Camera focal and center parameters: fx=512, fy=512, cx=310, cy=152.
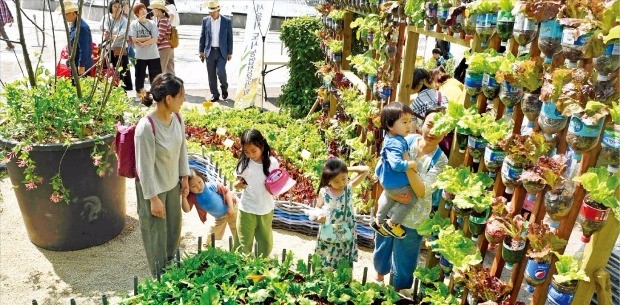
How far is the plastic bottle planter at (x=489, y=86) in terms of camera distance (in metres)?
2.28

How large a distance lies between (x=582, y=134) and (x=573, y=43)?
32 centimetres

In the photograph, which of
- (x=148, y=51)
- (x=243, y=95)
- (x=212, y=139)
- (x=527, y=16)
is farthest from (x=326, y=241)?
(x=148, y=51)

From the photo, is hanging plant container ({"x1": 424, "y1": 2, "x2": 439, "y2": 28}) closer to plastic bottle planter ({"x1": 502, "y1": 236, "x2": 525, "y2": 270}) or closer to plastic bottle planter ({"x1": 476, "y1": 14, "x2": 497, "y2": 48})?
plastic bottle planter ({"x1": 476, "y1": 14, "x2": 497, "y2": 48})

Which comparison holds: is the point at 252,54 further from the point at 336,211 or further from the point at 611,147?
the point at 611,147

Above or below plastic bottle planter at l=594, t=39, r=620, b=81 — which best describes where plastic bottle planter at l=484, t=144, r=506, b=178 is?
below

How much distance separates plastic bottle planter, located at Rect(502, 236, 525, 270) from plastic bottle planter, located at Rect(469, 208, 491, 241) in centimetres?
19

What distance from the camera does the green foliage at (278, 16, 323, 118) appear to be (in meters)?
6.87

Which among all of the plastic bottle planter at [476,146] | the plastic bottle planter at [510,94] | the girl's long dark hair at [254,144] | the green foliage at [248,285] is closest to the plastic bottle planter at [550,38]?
the plastic bottle planter at [510,94]

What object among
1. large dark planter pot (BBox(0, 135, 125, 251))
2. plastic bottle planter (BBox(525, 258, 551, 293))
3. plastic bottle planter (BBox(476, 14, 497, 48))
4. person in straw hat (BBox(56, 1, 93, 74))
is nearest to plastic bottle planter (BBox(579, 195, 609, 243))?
plastic bottle planter (BBox(525, 258, 551, 293))

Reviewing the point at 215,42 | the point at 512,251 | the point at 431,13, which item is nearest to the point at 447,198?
the point at 512,251

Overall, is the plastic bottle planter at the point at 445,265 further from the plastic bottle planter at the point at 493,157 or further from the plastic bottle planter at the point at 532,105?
the plastic bottle planter at the point at 532,105

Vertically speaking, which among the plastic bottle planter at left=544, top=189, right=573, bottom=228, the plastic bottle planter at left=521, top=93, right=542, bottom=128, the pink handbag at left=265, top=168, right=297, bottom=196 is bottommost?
the pink handbag at left=265, top=168, right=297, bottom=196

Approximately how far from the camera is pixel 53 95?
12.0 feet

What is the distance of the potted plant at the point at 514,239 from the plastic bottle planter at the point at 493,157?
24 cm
